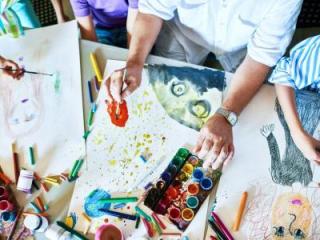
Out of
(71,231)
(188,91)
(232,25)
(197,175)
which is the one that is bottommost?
(71,231)

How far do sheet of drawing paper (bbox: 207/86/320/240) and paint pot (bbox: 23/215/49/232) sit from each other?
0.35m

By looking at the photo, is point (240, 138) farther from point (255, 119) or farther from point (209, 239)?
point (209, 239)

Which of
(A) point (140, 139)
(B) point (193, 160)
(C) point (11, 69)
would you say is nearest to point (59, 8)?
(C) point (11, 69)

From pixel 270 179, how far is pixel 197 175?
0.16 meters

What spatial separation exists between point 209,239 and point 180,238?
6cm

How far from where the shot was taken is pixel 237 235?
2.79 feet

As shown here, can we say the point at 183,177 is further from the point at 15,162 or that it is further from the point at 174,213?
the point at 15,162

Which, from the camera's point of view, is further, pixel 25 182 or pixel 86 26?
pixel 86 26

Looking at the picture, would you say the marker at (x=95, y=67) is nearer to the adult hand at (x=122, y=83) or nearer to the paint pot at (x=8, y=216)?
the adult hand at (x=122, y=83)

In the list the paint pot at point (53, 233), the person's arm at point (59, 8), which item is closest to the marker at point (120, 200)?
the paint pot at point (53, 233)

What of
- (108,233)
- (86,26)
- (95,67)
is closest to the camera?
(108,233)

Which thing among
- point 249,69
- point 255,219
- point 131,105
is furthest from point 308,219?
point 131,105

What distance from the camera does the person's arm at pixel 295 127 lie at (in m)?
0.88

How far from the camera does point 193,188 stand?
34.4 inches
